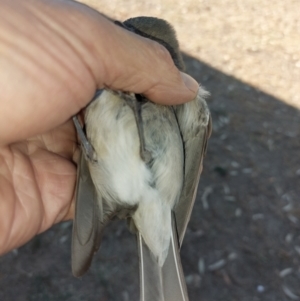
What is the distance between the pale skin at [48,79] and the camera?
1640mm

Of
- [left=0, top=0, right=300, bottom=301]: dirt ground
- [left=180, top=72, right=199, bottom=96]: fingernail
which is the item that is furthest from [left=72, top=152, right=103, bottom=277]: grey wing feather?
[left=0, top=0, right=300, bottom=301]: dirt ground

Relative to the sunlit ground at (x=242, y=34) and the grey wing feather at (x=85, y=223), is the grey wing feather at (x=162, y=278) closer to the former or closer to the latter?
the grey wing feather at (x=85, y=223)

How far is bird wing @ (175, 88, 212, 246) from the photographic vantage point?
80.4 inches

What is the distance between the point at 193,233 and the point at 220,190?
40 centimetres

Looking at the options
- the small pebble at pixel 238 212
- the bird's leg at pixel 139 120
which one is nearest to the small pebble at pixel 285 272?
the small pebble at pixel 238 212

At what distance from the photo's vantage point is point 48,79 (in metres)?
1.72

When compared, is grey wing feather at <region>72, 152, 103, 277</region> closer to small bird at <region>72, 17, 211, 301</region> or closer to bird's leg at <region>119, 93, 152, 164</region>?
small bird at <region>72, 17, 211, 301</region>

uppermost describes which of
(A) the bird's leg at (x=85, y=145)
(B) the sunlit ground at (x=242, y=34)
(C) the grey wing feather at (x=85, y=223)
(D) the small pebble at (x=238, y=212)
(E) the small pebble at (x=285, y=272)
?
(A) the bird's leg at (x=85, y=145)

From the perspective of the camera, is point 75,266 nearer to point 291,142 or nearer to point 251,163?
point 251,163

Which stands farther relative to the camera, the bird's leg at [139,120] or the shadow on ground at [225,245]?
the shadow on ground at [225,245]

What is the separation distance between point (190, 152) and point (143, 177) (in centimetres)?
24

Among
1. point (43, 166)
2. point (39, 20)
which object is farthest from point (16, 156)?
point (39, 20)

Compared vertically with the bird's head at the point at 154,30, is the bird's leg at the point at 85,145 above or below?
below

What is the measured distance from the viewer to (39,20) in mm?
1645
